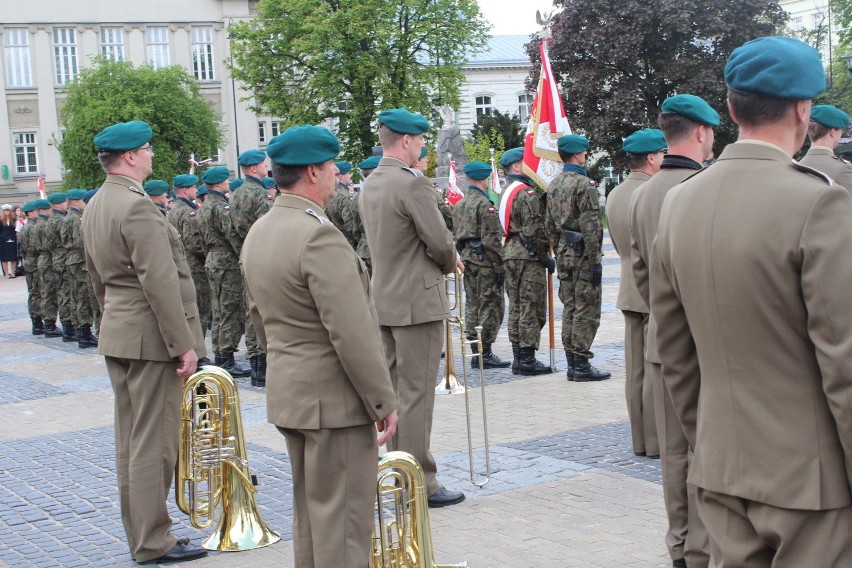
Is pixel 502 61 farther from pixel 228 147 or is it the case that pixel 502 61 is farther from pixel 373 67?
pixel 373 67

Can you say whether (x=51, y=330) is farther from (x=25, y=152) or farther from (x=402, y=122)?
(x=25, y=152)

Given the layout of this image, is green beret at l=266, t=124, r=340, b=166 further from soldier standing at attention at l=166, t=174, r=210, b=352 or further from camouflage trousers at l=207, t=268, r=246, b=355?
soldier standing at attention at l=166, t=174, r=210, b=352

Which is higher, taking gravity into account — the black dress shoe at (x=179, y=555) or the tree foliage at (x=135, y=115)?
the tree foliage at (x=135, y=115)

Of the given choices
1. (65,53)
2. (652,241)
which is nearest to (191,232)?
(652,241)

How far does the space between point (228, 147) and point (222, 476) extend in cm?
5675

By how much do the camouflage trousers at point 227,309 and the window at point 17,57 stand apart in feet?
167

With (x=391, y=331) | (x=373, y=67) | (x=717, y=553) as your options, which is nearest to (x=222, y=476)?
(x=391, y=331)

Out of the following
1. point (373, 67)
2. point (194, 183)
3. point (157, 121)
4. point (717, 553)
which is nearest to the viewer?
point (717, 553)

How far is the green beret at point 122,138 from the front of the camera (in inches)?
233

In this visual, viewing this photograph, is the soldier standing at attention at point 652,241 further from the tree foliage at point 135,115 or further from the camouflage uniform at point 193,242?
the tree foliage at point 135,115

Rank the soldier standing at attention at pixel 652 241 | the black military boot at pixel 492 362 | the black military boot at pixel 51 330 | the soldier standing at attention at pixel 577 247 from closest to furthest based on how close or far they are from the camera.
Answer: the soldier standing at attention at pixel 652 241, the soldier standing at attention at pixel 577 247, the black military boot at pixel 492 362, the black military boot at pixel 51 330

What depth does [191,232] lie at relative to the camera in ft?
45.3

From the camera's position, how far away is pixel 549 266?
11.4m

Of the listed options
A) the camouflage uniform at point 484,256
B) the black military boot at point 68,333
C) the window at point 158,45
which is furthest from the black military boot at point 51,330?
the window at point 158,45
